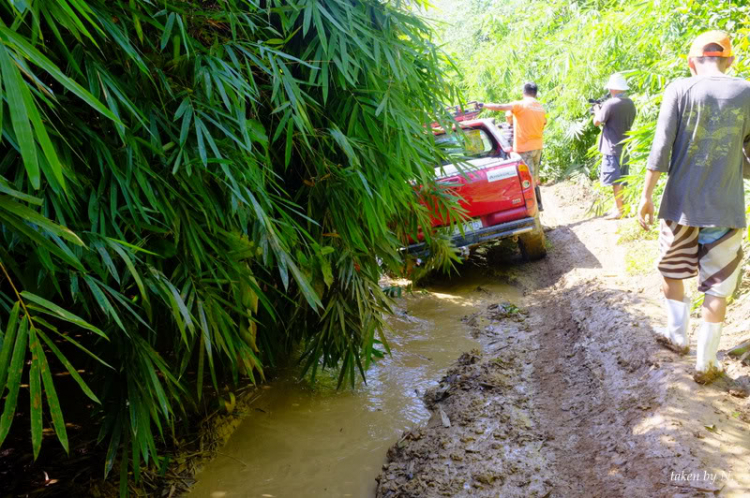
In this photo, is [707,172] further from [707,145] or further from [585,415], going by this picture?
[585,415]

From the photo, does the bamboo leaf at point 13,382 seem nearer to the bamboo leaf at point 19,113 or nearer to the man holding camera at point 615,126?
the bamboo leaf at point 19,113

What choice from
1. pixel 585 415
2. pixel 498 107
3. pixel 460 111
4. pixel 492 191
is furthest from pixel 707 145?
pixel 498 107

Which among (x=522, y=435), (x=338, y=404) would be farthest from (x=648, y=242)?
(x=338, y=404)

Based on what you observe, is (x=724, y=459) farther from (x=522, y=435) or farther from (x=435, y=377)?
(x=435, y=377)

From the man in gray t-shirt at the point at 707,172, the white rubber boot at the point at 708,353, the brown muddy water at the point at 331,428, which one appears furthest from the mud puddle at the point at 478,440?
the man in gray t-shirt at the point at 707,172

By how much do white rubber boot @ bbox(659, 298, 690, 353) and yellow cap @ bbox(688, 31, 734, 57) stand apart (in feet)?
4.40

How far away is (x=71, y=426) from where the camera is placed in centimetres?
353

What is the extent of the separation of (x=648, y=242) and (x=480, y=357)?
2303mm

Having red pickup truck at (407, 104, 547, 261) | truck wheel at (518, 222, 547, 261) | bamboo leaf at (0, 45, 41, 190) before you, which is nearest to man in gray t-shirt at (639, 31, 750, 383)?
red pickup truck at (407, 104, 547, 261)

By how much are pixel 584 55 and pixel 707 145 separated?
696cm

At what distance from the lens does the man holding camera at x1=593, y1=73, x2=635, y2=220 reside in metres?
6.49

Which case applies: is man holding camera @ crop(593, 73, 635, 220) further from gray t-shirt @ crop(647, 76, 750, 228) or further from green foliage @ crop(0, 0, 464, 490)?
green foliage @ crop(0, 0, 464, 490)

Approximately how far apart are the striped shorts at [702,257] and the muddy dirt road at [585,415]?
1.62 ft

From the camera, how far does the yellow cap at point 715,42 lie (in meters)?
2.91
